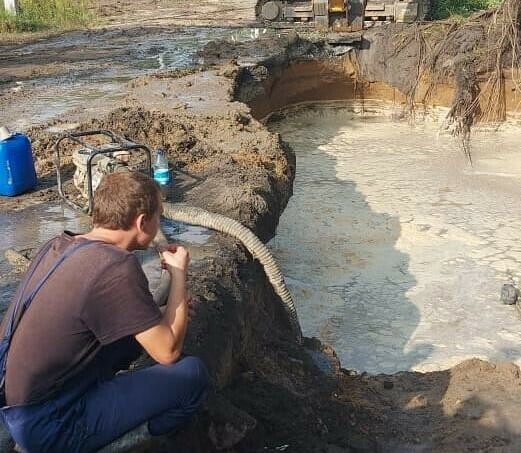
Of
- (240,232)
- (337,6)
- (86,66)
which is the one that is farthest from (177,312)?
(337,6)

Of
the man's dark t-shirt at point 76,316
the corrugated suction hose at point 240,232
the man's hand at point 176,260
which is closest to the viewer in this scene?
the man's dark t-shirt at point 76,316

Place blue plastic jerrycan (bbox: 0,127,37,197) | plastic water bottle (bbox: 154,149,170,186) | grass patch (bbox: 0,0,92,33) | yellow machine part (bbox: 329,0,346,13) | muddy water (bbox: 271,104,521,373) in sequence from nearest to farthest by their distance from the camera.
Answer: blue plastic jerrycan (bbox: 0,127,37,197) → plastic water bottle (bbox: 154,149,170,186) → muddy water (bbox: 271,104,521,373) → yellow machine part (bbox: 329,0,346,13) → grass patch (bbox: 0,0,92,33)

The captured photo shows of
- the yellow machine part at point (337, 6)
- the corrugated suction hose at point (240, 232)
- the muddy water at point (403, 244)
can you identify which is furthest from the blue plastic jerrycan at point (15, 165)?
the yellow machine part at point (337, 6)

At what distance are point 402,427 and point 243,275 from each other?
1.46 m

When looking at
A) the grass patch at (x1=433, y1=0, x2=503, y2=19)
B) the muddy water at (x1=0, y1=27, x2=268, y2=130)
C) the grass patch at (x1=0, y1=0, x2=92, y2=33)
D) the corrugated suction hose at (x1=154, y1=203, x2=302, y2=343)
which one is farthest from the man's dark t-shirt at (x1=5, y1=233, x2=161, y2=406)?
the grass patch at (x1=433, y1=0, x2=503, y2=19)

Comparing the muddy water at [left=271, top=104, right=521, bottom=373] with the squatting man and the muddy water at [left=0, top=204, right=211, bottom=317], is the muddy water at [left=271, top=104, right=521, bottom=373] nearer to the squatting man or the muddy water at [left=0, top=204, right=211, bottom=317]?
the muddy water at [left=0, top=204, right=211, bottom=317]

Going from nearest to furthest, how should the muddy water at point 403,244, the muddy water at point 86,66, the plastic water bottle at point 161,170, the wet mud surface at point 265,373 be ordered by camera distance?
the wet mud surface at point 265,373, the plastic water bottle at point 161,170, the muddy water at point 403,244, the muddy water at point 86,66

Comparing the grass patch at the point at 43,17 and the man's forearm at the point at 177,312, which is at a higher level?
the man's forearm at the point at 177,312

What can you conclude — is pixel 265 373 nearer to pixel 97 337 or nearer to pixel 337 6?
pixel 97 337

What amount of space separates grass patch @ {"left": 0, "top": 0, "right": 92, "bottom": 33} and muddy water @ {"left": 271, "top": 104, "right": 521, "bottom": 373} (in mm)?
6913

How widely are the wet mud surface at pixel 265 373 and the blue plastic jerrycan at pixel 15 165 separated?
0.11 meters

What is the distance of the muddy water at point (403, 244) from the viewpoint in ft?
22.5

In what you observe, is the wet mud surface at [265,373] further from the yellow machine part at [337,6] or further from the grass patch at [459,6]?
the grass patch at [459,6]

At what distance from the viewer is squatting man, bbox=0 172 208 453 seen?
2475 millimetres
